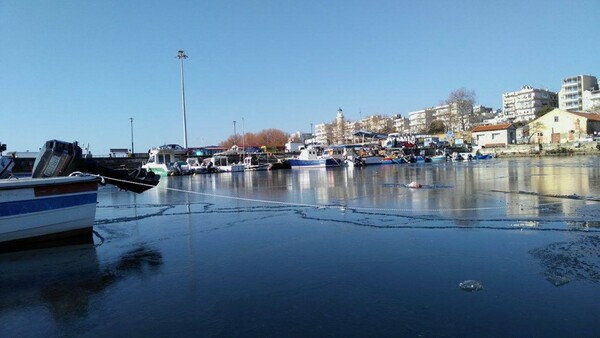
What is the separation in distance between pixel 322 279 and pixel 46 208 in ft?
23.5

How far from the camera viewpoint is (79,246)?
31.4ft

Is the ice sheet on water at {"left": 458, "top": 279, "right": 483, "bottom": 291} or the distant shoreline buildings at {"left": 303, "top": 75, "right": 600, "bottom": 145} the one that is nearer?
the ice sheet on water at {"left": 458, "top": 279, "right": 483, "bottom": 291}

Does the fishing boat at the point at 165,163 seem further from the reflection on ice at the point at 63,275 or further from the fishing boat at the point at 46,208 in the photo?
the reflection on ice at the point at 63,275

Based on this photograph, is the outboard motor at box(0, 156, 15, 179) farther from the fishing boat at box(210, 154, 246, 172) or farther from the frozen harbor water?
the fishing boat at box(210, 154, 246, 172)

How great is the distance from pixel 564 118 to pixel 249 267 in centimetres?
10442

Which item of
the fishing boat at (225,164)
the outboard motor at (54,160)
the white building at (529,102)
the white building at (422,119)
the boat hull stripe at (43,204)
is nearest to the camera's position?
the boat hull stripe at (43,204)

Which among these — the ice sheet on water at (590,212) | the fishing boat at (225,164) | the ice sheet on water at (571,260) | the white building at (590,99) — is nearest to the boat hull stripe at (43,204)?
the ice sheet on water at (571,260)

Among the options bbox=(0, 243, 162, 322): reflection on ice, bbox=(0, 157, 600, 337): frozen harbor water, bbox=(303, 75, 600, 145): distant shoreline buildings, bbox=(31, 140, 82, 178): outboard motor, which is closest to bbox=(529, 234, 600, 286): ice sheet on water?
bbox=(0, 157, 600, 337): frozen harbor water

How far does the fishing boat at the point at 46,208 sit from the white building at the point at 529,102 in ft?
509

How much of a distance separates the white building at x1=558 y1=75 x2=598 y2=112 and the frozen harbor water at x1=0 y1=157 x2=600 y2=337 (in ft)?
479

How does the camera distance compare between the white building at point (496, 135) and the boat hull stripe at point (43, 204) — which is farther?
the white building at point (496, 135)

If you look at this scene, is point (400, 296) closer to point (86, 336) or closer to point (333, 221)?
point (86, 336)

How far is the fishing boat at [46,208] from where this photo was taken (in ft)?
30.2

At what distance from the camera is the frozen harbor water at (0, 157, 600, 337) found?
185 inches
